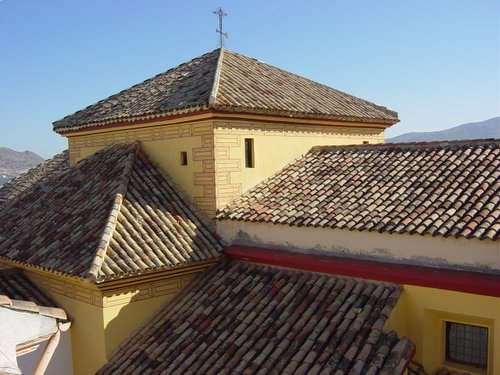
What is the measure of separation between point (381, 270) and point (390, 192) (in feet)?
4.78

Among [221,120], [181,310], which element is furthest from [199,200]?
[181,310]

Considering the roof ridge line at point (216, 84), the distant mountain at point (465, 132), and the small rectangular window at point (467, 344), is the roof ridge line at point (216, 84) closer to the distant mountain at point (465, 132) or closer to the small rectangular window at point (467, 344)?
the small rectangular window at point (467, 344)

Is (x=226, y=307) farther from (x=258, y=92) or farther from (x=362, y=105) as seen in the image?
(x=362, y=105)

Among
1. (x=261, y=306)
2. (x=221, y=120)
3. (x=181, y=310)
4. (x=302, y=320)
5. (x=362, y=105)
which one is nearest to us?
(x=302, y=320)

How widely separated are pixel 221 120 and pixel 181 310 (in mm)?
3273

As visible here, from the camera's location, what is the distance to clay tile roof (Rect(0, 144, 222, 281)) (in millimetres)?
7672

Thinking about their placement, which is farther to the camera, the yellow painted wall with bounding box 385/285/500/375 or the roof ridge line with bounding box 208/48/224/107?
the roof ridge line with bounding box 208/48/224/107

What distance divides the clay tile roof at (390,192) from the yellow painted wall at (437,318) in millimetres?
824

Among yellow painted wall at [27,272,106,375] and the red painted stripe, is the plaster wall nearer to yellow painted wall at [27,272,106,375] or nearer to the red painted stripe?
the red painted stripe

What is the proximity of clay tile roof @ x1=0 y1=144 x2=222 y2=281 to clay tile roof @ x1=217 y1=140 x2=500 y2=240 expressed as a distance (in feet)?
2.96

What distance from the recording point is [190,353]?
7.13 m

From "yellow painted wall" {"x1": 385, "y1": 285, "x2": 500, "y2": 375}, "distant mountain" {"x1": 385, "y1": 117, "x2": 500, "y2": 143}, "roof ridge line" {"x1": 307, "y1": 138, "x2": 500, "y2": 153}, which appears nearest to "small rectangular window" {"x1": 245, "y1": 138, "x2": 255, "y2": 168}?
"roof ridge line" {"x1": 307, "y1": 138, "x2": 500, "y2": 153}

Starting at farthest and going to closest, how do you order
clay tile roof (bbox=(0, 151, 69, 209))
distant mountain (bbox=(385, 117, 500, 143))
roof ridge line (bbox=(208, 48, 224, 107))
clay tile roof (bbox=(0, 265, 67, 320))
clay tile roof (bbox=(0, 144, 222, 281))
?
1. distant mountain (bbox=(385, 117, 500, 143))
2. clay tile roof (bbox=(0, 151, 69, 209))
3. roof ridge line (bbox=(208, 48, 224, 107))
4. clay tile roof (bbox=(0, 265, 67, 320))
5. clay tile roof (bbox=(0, 144, 222, 281))

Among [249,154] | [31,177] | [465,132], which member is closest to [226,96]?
[249,154]
